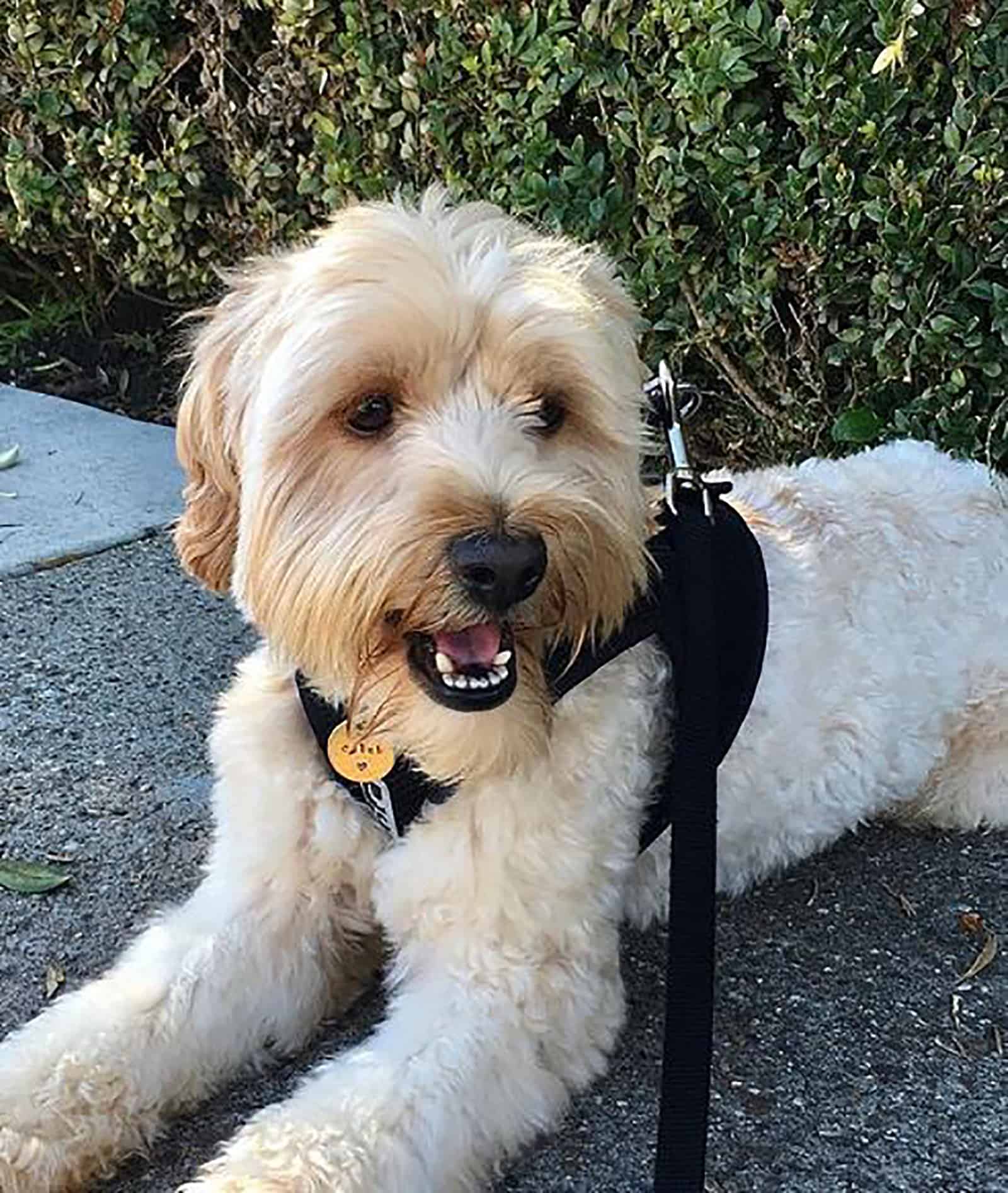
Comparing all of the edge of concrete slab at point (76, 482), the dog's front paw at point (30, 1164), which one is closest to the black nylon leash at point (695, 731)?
the dog's front paw at point (30, 1164)

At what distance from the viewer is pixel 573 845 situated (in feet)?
9.52

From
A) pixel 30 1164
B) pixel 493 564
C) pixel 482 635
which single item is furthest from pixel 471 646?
pixel 30 1164

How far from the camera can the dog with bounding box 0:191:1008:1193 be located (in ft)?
8.55

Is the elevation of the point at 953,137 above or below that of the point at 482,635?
above

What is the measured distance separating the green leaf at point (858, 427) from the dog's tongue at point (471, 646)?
8.24 feet

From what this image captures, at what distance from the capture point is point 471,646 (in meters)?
2.65


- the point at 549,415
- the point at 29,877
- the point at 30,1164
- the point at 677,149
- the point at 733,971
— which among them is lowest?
the point at 29,877

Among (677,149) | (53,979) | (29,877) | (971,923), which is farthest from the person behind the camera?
(677,149)

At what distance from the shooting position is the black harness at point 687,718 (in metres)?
2.45

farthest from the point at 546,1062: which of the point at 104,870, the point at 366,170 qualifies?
the point at 366,170

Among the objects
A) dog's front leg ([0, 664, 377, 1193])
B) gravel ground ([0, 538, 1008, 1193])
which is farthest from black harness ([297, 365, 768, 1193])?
gravel ground ([0, 538, 1008, 1193])

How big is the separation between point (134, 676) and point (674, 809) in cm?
233

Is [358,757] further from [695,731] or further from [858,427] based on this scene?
[858,427]

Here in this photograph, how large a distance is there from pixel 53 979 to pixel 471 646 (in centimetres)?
130
